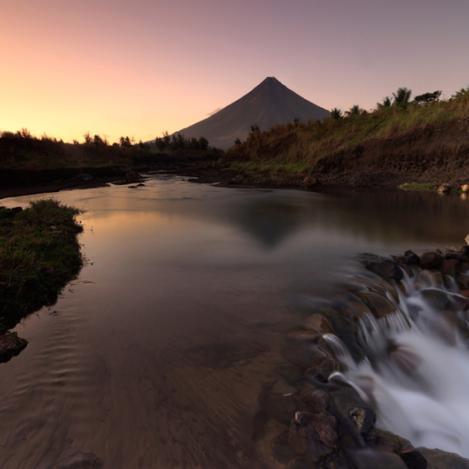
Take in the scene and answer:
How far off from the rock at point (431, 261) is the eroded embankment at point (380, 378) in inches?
1.0

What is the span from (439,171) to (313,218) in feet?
58.5

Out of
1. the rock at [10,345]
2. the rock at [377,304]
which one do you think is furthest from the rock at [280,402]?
the rock at [10,345]

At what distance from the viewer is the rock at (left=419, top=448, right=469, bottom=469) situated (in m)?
3.57

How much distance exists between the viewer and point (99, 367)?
5.20m

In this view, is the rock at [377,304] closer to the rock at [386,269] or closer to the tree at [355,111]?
the rock at [386,269]

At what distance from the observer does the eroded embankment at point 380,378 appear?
11.9 ft

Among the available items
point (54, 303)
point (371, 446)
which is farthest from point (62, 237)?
point (371, 446)

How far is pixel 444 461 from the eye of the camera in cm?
363

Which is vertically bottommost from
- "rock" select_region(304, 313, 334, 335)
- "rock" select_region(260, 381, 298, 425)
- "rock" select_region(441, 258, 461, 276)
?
"rock" select_region(441, 258, 461, 276)

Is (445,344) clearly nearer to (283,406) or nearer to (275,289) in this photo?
(275,289)

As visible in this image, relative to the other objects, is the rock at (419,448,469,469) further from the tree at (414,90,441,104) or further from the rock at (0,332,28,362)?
the tree at (414,90,441,104)

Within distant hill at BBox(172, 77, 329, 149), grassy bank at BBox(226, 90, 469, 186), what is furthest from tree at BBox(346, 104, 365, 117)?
distant hill at BBox(172, 77, 329, 149)

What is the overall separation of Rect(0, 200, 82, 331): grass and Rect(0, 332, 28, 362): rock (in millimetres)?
610

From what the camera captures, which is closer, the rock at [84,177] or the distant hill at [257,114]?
the rock at [84,177]
